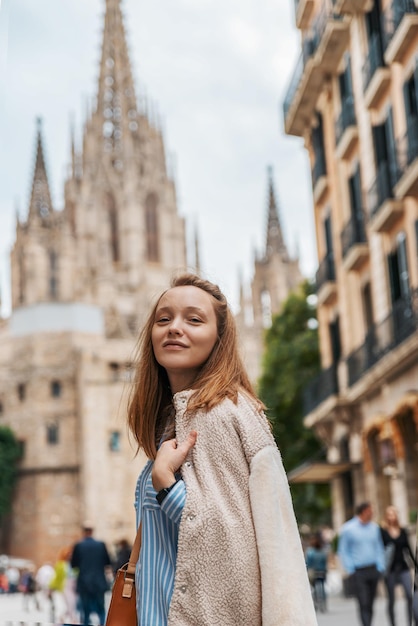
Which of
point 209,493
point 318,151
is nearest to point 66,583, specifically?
point 318,151

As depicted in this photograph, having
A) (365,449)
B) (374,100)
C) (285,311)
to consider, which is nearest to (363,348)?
(365,449)

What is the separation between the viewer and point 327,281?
23.8m

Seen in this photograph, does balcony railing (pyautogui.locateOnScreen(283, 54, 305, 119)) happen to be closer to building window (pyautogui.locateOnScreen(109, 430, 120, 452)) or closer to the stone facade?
the stone facade

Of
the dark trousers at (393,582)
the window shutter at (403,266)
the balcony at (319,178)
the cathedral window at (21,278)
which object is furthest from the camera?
the cathedral window at (21,278)

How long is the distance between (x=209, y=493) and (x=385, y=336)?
1632 cm

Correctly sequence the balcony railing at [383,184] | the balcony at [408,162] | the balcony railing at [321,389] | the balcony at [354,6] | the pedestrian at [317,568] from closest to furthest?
1. the balcony at [408,162]
2. the pedestrian at [317,568]
3. the balcony railing at [383,184]
4. the balcony at [354,6]
5. the balcony railing at [321,389]

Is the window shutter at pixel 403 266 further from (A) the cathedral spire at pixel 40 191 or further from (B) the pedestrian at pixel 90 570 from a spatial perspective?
(A) the cathedral spire at pixel 40 191

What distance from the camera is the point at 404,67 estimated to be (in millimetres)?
16500

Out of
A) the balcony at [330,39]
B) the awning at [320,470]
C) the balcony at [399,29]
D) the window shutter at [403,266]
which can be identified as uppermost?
the balcony at [330,39]

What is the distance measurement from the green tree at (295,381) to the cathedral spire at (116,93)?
147 feet

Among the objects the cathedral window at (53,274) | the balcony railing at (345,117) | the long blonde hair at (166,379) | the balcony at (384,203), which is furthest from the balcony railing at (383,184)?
the cathedral window at (53,274)

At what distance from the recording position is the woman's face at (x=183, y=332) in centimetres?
236

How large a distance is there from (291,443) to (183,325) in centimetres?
3577

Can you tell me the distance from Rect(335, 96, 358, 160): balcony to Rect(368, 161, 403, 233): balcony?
2245mm
